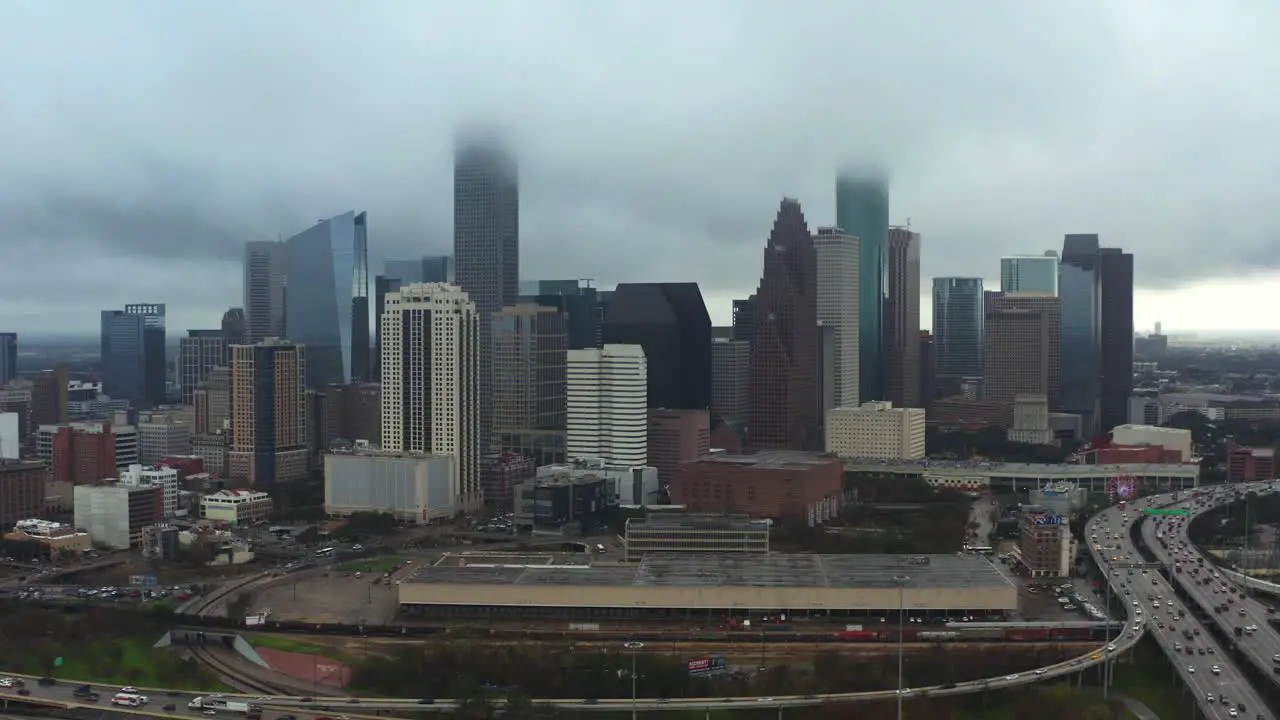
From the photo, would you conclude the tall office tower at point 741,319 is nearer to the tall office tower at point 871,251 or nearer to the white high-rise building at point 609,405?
the tall office tower at point 871,251

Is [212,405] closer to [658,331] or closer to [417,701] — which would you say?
[658,331]

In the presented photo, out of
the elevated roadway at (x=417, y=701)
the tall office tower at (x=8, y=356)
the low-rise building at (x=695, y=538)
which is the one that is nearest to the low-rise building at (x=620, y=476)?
the low-rise building at (x=695, y=538)

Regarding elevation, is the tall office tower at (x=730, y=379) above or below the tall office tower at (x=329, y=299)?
below

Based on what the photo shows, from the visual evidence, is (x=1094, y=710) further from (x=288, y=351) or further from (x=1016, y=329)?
(x=1016, y=329)

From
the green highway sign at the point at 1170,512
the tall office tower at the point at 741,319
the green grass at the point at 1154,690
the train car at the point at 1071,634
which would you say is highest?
the tall office tower at the point at 741,319

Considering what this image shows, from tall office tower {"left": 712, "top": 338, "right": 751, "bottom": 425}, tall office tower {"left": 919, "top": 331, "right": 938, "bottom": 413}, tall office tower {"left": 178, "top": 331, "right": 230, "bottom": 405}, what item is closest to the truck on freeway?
tall office tower {"left": 712, "top": 338, "right": 751, "bottom": 425}

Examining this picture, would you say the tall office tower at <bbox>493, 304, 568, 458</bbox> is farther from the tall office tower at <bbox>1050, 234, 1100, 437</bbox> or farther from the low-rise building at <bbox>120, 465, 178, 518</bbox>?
the tall office tower at <bbox>1050, 234, 1100, 437</bbox>
